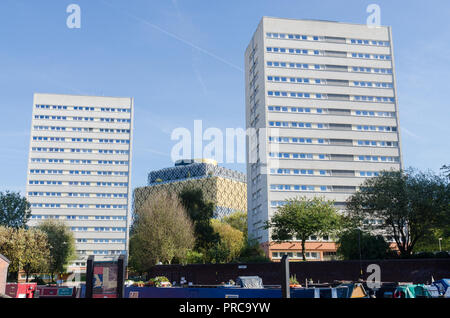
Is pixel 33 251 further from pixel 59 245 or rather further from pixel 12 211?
pixel 12 211

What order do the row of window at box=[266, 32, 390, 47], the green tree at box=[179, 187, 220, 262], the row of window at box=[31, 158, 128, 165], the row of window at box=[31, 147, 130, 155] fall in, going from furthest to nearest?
the row of window at box=[31, 147, 130, 155]
the row of window at box=[31, 158, 128, 165]
the row of window at box=[266, 32, 390, 47]
the green tree at box=[179, 187, 220, 262]

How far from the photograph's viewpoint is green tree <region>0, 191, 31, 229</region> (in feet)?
270

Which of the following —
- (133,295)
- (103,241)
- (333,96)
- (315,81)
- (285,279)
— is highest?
(315,81)

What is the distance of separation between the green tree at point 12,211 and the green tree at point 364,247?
208ft

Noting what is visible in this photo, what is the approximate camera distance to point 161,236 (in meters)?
61.7

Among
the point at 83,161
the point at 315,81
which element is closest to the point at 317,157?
the point at 315,81

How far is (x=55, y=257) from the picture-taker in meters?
80.8

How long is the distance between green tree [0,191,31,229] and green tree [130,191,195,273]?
1190 inches

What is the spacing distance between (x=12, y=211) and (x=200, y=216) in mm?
38268

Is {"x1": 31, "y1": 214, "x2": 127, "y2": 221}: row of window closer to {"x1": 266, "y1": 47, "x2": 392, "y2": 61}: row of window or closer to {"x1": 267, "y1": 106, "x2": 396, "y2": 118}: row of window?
{"x1": 267, "y1": 106, "x2": 396, "y2": 118}: row of window

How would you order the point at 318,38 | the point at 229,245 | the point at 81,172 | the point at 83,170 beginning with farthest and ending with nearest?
the point at 83,170, the point at 81,172, the point at 318,38, the point at 229,245

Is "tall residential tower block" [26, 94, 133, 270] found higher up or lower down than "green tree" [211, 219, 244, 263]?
higher up

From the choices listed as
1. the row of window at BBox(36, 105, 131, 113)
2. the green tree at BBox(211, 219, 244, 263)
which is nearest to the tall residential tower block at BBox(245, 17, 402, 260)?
the green tree at BBox(211, 219, 244, 263)

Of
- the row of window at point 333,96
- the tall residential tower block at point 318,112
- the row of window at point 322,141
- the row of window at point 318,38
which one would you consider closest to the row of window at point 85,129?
the tall residential tower block at point 318,112
